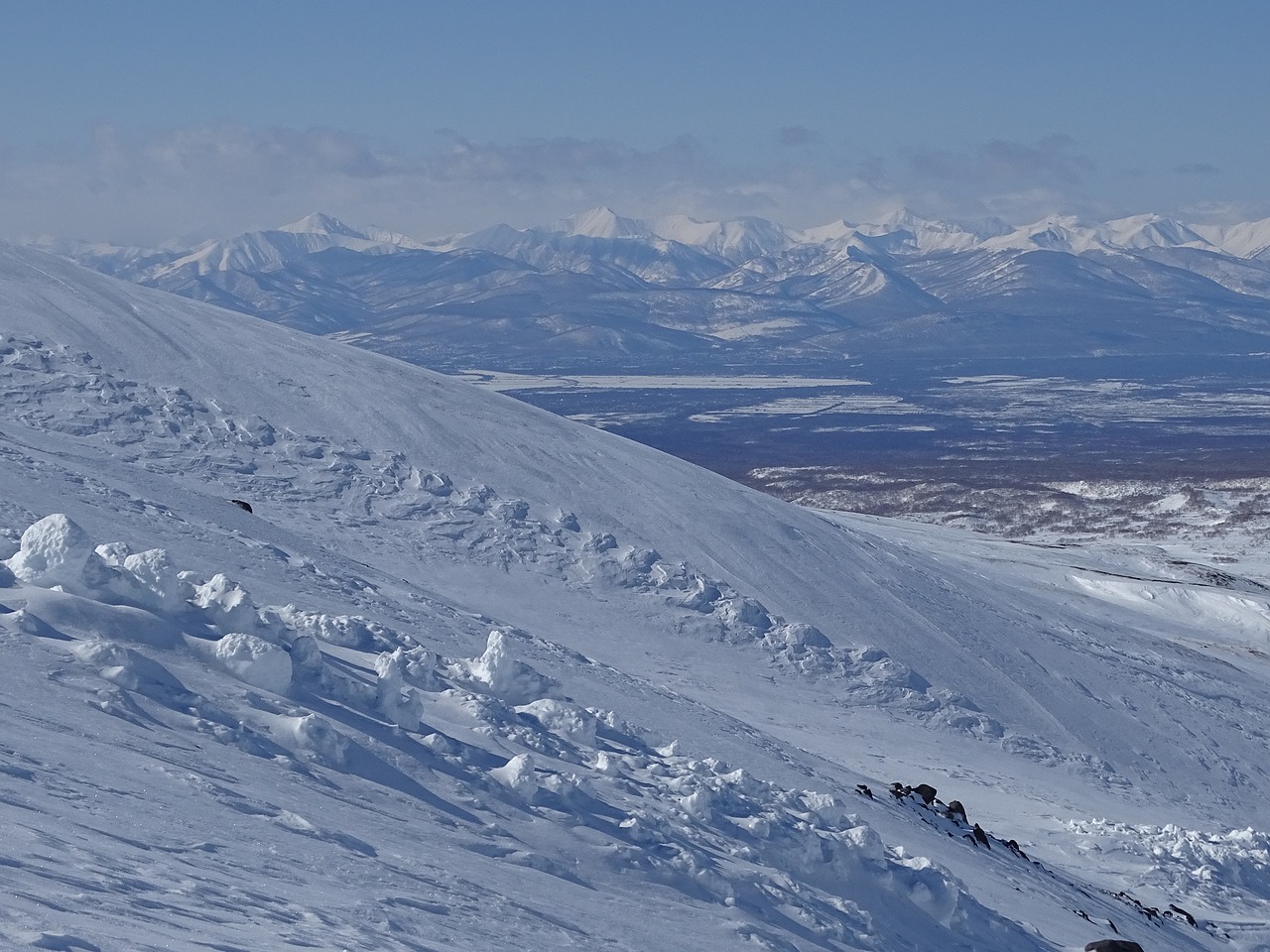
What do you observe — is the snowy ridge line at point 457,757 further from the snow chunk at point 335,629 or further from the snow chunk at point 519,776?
the snow chunk at point 335,629

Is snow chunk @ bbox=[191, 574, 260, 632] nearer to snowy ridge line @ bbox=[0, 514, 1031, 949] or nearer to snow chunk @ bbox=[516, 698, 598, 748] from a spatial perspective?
snowy ridge line @ bbox=[0, 514, 1031, 949]

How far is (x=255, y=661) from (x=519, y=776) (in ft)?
7.99

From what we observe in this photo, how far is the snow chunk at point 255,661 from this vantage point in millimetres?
11320

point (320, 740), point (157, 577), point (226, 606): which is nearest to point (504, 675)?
point (226, 606)

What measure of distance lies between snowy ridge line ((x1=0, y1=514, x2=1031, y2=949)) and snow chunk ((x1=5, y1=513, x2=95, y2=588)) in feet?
0.06

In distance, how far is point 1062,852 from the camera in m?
18.3

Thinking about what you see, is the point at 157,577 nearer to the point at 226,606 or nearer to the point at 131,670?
the point at 226,606

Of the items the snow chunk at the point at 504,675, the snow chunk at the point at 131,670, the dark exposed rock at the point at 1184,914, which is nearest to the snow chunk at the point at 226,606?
the snow chunk at the point at 131,670

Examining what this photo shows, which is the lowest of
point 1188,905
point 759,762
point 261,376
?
point 1188,905

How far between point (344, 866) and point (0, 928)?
285cm

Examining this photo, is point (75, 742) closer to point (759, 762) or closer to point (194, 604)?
point (194, 604)

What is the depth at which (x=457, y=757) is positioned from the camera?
11641 mm

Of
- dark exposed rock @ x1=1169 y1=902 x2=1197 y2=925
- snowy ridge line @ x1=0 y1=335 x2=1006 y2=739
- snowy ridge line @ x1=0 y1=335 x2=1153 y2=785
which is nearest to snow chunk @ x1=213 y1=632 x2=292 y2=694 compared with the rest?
dark exposed rock @ x1=1169 y1=902 x2=1197 y2=925

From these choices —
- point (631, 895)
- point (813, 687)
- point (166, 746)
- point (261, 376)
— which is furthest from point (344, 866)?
point (261, 376)
